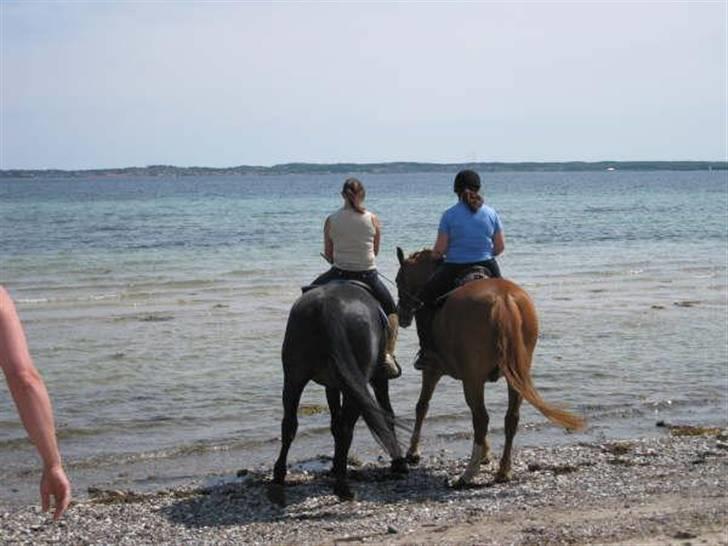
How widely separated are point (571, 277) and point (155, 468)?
70.7 ft

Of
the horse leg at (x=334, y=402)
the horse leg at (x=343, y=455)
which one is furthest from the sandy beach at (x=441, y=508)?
the horse leg at (x=334, y=402)

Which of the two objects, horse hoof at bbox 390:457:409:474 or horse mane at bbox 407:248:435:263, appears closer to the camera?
horse hoof at bbox 390:457:409:474

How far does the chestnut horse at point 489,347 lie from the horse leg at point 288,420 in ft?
5.05

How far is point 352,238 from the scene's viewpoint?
35.4 ft

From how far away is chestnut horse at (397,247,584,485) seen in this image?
9945 millimetres

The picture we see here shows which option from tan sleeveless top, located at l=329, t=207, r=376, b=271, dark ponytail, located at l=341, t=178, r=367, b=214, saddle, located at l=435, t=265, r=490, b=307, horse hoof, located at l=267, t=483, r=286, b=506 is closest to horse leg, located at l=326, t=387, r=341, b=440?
horse hoof, located at l=267, t=483, r=286, b=506

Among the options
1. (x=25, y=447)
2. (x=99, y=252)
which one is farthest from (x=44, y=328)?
(x=99, y=252)

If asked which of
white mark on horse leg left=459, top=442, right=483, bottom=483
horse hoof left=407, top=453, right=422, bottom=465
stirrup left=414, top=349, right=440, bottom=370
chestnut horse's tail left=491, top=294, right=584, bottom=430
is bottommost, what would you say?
horse hoof left=407, top=453, right=422, bottom=465

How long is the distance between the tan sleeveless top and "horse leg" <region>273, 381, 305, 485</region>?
4.80 ft

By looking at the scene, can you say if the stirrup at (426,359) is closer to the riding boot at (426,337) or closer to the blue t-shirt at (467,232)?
the riding boot at (426,337)

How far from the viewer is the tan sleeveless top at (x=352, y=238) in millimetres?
10742

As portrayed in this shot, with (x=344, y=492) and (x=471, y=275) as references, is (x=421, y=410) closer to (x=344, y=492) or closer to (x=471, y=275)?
(x=471, y=275)

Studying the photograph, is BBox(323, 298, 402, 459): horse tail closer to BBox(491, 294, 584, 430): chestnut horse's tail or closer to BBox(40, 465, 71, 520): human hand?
BBox(491, 294, 584, 430): chestnut horse's tail

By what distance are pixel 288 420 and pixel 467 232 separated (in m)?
2.57
